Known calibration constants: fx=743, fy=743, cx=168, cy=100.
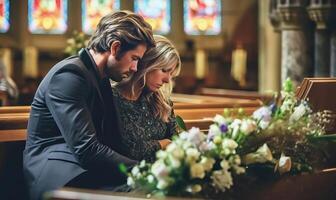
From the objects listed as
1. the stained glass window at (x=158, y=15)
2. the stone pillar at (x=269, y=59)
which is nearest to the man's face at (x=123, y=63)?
the stone pillar at (x=269, y=59)

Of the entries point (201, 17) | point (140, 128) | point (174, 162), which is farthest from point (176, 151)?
point (201, 17)

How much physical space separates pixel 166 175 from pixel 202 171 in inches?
5.2

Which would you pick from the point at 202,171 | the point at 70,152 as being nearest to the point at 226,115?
the point at 202,171

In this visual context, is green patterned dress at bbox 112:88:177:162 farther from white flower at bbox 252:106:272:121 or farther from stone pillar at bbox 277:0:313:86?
stone pillar at bbox 277:0:313:86

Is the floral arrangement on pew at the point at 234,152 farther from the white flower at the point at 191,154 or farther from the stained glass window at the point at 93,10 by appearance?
the stained glass window at the point at 93,10

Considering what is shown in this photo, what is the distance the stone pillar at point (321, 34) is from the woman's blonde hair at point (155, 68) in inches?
195

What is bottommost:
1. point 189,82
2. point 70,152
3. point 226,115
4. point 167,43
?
point 189,82

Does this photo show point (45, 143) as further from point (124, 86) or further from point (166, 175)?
point (166, 175)

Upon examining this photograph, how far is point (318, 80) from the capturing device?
12.4 ft

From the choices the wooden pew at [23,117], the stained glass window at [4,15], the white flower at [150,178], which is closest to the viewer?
the white flower at [150,178]

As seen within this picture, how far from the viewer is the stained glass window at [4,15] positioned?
17.0 metres

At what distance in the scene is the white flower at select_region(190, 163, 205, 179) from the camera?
8.08 feet

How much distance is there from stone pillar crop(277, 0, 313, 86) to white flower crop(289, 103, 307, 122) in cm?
575

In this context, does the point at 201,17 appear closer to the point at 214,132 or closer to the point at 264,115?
the point at 264,115
